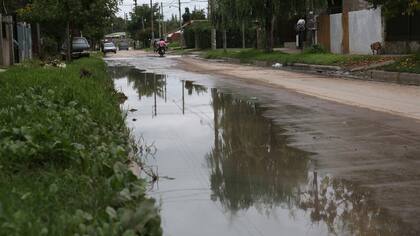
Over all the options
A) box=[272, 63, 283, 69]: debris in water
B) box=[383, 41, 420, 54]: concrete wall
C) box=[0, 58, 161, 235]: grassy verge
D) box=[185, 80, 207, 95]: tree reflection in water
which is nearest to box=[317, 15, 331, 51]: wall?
box=[272, 63, 283, 69]: debris in water

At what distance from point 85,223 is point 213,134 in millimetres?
6482

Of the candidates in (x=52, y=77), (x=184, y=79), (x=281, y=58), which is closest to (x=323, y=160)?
(x=52, y=77)

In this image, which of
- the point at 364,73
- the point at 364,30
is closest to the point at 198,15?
the point at 364,30

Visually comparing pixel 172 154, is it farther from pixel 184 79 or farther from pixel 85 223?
pixel 184 79

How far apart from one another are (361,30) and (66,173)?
28.0m

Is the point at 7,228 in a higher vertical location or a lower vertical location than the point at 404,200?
higher

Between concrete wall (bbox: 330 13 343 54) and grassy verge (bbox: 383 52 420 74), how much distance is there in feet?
35.3

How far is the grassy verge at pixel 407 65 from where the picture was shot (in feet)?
67.6

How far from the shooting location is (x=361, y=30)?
104 ft

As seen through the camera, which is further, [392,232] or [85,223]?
[392,232]

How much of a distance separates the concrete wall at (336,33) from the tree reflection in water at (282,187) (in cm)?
2465

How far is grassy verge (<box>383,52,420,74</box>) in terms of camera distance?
2061cm

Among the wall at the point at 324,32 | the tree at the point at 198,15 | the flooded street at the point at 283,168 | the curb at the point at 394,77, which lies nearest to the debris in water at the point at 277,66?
the wall at the point at 324,32

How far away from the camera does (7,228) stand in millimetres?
3832
